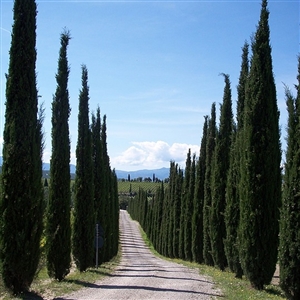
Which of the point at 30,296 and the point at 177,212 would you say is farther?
the point at 177,212

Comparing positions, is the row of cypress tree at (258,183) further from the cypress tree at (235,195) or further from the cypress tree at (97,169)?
the cypress tree at (97,169)

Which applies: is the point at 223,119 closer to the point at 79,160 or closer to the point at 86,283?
the point at 79,160

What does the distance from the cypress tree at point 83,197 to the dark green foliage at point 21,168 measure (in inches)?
269

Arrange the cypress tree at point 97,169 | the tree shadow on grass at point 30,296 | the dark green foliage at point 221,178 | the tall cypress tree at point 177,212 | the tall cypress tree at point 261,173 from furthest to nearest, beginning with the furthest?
the tall cypress tree at point 177,212, the cypress tree at point 97,169, the dark green foliage at point 221,178, the tall cypress tree at point 261,173, the tree shadow on grass at point 30,296

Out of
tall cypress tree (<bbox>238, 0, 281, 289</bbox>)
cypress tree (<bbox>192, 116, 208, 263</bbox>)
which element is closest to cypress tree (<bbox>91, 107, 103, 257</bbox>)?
cypress tree (<bbox>192, 116, 208, 263</bbox>)

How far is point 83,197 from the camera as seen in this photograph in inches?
714

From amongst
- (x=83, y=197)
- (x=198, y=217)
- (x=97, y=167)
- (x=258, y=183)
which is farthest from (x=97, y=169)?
(x=258, y=183)

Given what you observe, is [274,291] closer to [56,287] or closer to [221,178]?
[56,287]

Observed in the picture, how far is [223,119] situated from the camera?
2059cm

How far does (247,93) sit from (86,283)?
7.96 metres

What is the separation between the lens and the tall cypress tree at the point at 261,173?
12.4 m

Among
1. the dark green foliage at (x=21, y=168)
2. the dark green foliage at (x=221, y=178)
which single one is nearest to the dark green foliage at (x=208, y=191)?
the dark green foliage at (x=221, y=178)

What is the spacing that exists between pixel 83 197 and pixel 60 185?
12.0 feet

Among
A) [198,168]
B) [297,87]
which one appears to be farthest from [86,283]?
[198,168]
